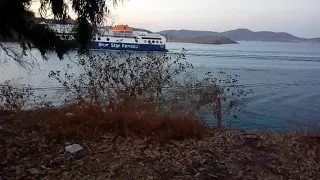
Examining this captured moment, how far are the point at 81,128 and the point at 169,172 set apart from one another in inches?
57.8

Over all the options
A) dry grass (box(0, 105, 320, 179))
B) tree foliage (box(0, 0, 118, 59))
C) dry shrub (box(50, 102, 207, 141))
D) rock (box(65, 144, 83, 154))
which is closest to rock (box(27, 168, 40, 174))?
dry grass (box(0, 105, 320, 179))

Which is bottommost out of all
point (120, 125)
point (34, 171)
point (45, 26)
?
point (34, 171)

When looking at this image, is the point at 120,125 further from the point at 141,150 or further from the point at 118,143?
the point at 141,150

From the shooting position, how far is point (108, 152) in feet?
12.1

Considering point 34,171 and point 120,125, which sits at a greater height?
point 120,125

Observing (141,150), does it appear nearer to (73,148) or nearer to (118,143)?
(118,143)

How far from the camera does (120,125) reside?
4.43 meters

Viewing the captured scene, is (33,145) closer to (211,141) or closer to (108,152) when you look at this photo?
(108,152)

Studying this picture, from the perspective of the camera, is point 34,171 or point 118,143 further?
point 118,143

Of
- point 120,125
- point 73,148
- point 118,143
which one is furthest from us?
point 120,125

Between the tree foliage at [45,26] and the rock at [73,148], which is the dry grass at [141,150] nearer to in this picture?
the rock at [73,148]

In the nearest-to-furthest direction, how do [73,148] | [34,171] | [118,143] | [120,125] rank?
1. [34,171]
2. [73,148]
3. [118,143]
4. [120,125]

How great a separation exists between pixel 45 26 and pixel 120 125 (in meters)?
1.56

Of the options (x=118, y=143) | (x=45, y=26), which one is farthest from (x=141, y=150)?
(x=45, y=26)
